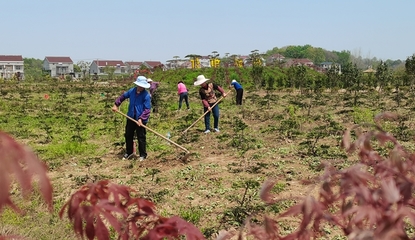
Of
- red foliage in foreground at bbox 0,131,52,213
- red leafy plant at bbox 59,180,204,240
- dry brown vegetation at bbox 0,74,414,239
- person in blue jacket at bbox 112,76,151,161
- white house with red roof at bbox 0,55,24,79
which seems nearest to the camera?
red foliage in foreground at bbox 0,131,52,213

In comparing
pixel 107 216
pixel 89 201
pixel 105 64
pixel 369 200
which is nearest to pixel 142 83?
pixel 89 201

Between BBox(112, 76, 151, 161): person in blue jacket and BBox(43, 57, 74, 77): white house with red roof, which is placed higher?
BBox(43, 57, 74, 77): white house with red roof

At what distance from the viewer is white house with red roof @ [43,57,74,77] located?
74188 millimetres

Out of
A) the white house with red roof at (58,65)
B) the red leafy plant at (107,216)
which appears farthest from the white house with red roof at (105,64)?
the red leafy plant at (107,216)

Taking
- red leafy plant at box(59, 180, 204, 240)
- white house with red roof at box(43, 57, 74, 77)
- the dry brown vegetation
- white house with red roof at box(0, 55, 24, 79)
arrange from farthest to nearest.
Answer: white house with red roof at box(43, 57, 74, 77), white house with red roof at box(0, 55, 24, 79), the dry brown vegetation, red leafy plant at box(59, 180, 204, 240)

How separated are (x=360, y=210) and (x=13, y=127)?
9.90m

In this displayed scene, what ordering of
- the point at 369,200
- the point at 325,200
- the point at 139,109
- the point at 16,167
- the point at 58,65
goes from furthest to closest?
the point at 58,65
the point at 139,109
the point at 325,200
the point at 369,200
the point at 16,167

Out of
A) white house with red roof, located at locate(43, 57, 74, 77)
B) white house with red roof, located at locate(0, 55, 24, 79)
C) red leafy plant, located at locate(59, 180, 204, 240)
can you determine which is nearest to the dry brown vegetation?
red leafy plant, located at locate(59, 180, 204, 240)

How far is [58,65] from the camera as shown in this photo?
75062 mm

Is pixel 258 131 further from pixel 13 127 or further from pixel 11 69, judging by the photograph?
pixel 11 69

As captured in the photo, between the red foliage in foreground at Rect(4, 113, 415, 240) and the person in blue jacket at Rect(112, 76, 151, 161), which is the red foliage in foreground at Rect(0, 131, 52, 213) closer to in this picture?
the red foliage in foreground at Rect(4, 113, 415, 240)

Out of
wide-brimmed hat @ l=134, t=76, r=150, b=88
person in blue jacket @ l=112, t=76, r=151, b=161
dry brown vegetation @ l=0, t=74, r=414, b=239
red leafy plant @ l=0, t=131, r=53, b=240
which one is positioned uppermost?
wide-brimmed hat @ l=134, t=76, r=150, b=88

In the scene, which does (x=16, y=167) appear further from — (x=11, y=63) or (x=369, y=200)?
(x=11, y=63)

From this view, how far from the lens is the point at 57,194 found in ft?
15.8
